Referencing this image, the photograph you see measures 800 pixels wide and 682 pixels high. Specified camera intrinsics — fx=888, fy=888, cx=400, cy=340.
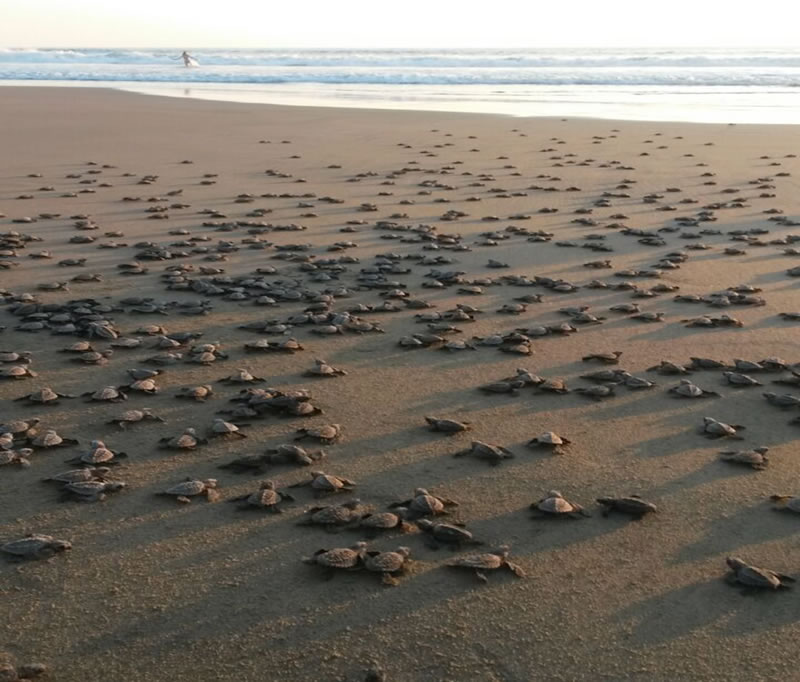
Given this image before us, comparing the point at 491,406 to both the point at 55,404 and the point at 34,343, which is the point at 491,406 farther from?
the point at 34,343

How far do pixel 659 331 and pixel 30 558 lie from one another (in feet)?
16.2

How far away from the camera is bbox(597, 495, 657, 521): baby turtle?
167 inches

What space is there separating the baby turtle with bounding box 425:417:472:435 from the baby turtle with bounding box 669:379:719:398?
1.47 metres

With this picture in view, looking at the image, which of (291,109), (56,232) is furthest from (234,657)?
(291,109)

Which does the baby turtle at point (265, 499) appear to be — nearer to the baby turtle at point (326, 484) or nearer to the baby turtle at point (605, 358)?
the baby turtle at point (326, 484)

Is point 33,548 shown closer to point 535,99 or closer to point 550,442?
point 550,442

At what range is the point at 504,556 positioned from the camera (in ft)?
12.7

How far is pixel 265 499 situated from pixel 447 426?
1.29 meters

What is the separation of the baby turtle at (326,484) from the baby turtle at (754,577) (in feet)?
6.01

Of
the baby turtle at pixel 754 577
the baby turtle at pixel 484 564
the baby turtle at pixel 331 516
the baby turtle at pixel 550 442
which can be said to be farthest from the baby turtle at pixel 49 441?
the baby turtle at pixel 754 577

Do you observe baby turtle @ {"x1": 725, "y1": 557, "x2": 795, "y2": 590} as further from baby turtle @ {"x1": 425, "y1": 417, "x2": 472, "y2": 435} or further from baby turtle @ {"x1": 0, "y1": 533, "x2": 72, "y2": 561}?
baby turtle @ {"x1": 0, "y1": 533, "x2": 72, "y2": 561}

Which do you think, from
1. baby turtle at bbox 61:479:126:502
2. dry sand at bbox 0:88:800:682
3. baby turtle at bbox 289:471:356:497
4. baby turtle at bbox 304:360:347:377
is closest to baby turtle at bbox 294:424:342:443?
dry sand at bbox 0:88:800:682

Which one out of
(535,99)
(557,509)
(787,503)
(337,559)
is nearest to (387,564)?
(337,559)

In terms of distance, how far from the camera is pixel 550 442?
16.2ft
